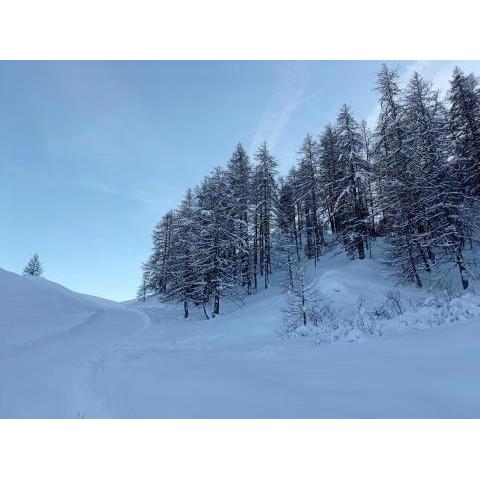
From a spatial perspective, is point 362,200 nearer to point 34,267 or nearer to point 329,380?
point 329,380

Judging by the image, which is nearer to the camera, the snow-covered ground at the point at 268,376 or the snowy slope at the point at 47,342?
the snow-covered ground at the point at 268,376

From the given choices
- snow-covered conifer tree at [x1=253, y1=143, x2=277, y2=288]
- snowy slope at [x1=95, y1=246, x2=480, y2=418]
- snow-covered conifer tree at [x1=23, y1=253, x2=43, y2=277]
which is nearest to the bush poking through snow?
snowy slope at [x1=95, y1=246, x2=480, y2=418]

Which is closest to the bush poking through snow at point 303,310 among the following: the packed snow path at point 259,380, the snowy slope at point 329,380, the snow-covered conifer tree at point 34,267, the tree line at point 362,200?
the tree line at point 362,200

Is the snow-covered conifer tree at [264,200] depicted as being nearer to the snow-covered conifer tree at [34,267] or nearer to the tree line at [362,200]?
the tree line at [362,200]

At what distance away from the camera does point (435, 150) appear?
62.9 ft

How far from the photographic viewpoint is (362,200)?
30.4m

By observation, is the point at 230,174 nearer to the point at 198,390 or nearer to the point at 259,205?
the point at 259,205

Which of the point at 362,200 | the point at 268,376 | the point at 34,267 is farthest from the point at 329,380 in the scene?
the point at 34,267

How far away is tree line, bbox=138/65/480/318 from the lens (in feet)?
63.1

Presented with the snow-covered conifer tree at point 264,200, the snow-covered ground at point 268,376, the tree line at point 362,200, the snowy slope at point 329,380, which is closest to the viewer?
the snowy slope at point 329,380

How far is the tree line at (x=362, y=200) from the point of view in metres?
19.2

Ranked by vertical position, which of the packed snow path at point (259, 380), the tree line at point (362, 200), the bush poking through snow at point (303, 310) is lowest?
the packed snow path at point (259, 380)

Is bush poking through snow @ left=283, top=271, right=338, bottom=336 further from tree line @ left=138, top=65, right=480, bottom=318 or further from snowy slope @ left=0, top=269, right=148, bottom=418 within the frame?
snowy slope @ left=0, top=269, right=148, bottom=418

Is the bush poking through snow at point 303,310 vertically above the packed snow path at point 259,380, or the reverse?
the bush poking through snow at point 303,310
